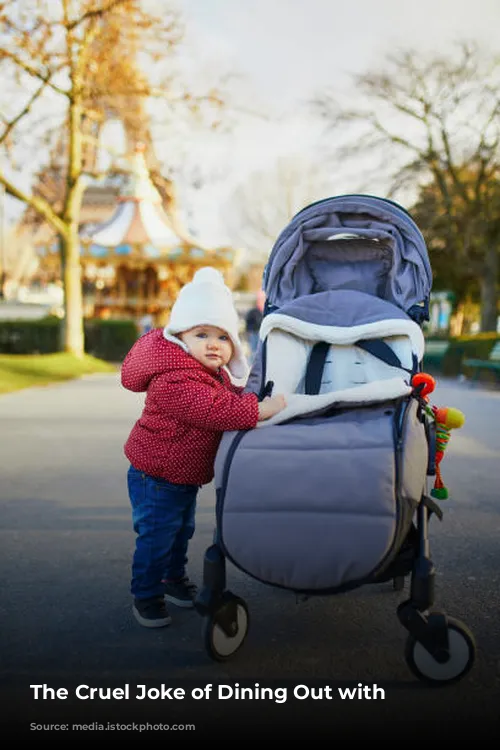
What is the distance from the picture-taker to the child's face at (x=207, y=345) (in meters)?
3.55

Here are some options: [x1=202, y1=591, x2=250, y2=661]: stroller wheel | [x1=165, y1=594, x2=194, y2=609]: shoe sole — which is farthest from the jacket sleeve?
[x1=165, y1=594, x2=194, y2=609]: shoe sole

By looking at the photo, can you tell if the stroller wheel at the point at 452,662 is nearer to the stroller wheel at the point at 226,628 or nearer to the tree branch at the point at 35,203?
the stroller wheel at the point at 226,628

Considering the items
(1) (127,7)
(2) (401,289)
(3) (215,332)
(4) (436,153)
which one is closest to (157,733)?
(3) (215,332)

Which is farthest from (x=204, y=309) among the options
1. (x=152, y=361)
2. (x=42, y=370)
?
(x=42, y=370)

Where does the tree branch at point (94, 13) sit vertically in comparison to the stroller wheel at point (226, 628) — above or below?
above

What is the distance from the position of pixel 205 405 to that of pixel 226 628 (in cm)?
86

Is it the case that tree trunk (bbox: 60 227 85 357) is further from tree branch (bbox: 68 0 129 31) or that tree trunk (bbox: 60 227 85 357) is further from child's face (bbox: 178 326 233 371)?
child's face (bbox: 178 326 233 371)

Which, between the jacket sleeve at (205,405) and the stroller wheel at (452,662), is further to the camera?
the jacket sleeve at (205,405)

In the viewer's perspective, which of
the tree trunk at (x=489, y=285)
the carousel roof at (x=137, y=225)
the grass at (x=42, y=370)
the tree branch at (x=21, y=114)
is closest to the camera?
the grass at (x=42, y=370)

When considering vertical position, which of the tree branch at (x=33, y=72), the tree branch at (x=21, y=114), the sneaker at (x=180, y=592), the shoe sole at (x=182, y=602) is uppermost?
A: the tree branch at (x=33, y=72)

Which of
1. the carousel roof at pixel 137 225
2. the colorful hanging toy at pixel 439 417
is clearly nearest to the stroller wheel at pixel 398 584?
the colorful hanging toy at pixel 439 417

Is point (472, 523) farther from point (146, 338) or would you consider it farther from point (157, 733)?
point (157, 733)

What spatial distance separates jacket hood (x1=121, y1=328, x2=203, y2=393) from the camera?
3467mm

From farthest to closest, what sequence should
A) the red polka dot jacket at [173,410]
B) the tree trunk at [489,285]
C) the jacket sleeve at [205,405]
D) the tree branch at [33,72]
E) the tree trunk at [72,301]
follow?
the tree trunk at [489,285] → the tree trunk at [72,301] → the tree branch at [33,72] → the red polka dot jacket at [173,410] → the jacket sleeve at [205,405]
